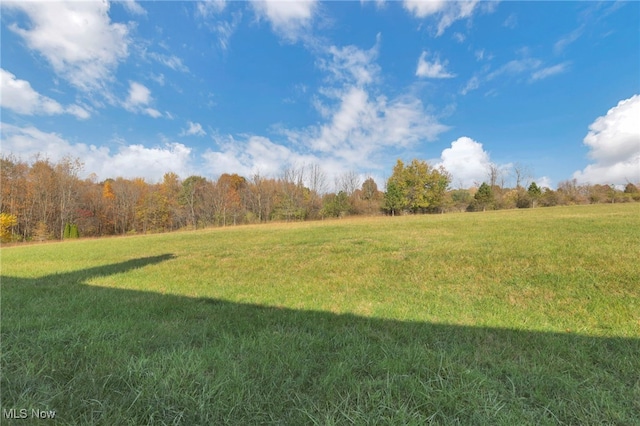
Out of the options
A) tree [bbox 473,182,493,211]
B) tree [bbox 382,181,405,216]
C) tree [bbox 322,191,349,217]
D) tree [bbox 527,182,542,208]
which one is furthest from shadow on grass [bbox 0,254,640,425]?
tree [bbox 527,182,542,208]

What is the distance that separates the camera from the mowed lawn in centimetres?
190

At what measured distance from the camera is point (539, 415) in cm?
185

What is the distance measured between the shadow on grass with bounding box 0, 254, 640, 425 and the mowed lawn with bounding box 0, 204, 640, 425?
13 mm

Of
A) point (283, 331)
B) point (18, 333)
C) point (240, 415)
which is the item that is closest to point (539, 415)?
point (240, 415)

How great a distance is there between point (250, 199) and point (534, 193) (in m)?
48.8

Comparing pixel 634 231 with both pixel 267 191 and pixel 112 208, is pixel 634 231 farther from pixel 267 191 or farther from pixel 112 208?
pixel 112 208

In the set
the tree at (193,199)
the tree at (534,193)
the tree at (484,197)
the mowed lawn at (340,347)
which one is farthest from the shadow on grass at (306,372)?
the tree at (534,193)

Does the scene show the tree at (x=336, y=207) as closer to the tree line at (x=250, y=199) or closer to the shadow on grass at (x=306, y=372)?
the tree line at (x=250, y=199)

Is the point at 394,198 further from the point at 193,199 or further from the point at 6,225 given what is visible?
the point at 6,225

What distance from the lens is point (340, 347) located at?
9.49ft

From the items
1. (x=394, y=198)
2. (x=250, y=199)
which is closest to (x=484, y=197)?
(x=394, y=198)

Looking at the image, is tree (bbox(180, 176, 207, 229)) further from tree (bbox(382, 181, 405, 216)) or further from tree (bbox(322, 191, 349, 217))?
tree (bbox(382, 181, 405, 216))

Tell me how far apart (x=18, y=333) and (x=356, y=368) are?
3.85 metres

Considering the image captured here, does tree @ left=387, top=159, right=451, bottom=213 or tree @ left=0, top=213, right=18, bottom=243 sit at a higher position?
tree @ left=387, top=159, right=451, bottom=213
